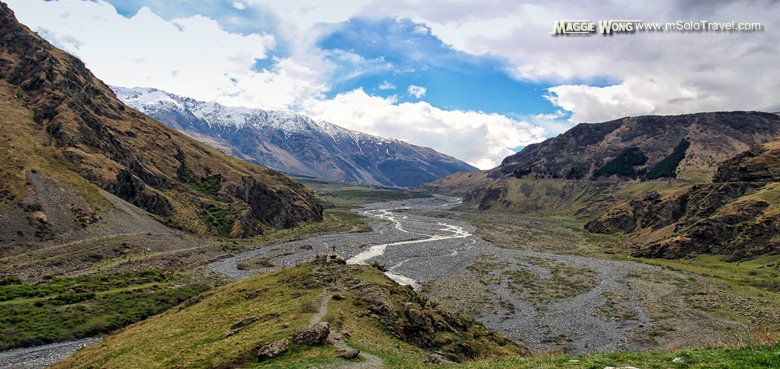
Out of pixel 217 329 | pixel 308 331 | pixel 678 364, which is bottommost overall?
pixel 217 329

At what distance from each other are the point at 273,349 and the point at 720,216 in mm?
118646

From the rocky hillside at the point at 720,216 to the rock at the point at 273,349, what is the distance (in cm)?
10534

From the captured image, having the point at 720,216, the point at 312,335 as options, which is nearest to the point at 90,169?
the point at 312,335

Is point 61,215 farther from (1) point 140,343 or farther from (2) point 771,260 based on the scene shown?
(2) point 771,260

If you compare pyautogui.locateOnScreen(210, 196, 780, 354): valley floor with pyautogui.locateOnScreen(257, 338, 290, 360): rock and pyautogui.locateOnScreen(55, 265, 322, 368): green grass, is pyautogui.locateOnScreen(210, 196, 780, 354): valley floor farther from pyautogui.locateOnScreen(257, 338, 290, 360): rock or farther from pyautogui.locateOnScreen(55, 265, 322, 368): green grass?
pyautogui.locateOnScreen(257, 338, 290, 360): rock

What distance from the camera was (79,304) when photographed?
2365 inches

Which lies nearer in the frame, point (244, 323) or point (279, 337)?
point (279, 337)

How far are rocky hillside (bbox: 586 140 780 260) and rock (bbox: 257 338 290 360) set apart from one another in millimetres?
105337

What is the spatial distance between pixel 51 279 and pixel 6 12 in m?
137

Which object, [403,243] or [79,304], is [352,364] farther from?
[403,243]

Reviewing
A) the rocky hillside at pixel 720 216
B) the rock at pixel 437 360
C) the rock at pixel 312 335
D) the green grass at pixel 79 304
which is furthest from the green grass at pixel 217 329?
the rocky hillside at pixel 720 216

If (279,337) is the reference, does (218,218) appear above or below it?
below

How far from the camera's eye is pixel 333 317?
3434 cm

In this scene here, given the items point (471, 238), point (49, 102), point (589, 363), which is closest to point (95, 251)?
point (49, 102)
